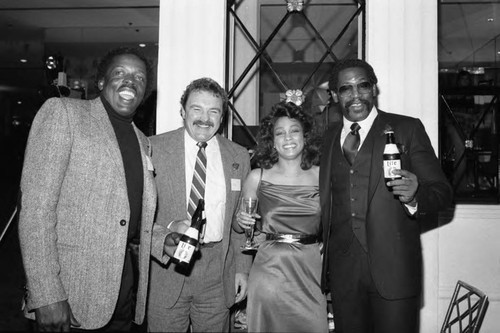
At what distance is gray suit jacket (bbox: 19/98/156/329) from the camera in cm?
184

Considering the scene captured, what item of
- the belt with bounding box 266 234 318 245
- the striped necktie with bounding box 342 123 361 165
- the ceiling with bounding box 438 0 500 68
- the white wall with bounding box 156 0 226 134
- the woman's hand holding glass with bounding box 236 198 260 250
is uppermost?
the ceiling with bounding box 438 0 500 68

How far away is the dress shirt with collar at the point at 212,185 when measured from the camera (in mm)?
2695

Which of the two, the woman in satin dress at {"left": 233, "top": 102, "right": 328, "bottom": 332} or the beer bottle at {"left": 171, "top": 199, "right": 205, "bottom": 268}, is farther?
the woman in satin dress at {"left": 233, "top": 102, "right": 328, "bottom": 332}

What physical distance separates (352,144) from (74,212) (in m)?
1.67

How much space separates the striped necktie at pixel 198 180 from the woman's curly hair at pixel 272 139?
46 centimetres

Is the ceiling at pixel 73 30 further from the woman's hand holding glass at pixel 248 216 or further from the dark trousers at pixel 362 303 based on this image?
the dark trousers at pixel 362 303

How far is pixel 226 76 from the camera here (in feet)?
12.8

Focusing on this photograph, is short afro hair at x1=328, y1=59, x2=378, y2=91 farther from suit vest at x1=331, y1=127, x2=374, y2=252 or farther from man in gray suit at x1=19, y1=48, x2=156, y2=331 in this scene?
man in gray suit at x1=19, y1=48, x2=156, y2=331

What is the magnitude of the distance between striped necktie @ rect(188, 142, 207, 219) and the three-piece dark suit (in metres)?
0.80

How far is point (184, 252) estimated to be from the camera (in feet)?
7.07

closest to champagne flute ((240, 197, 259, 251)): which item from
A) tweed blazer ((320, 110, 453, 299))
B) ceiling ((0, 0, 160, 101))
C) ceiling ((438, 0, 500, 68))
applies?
tweed blazer ((320, 110, 453, 299))

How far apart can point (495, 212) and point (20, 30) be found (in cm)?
1073

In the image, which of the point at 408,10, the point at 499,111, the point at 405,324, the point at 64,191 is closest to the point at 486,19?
the point at 499,111

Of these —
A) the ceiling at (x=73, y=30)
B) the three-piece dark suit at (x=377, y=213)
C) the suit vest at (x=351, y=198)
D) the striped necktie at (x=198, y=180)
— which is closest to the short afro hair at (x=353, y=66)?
the three-piece dark suit at (x=377, y=213)
